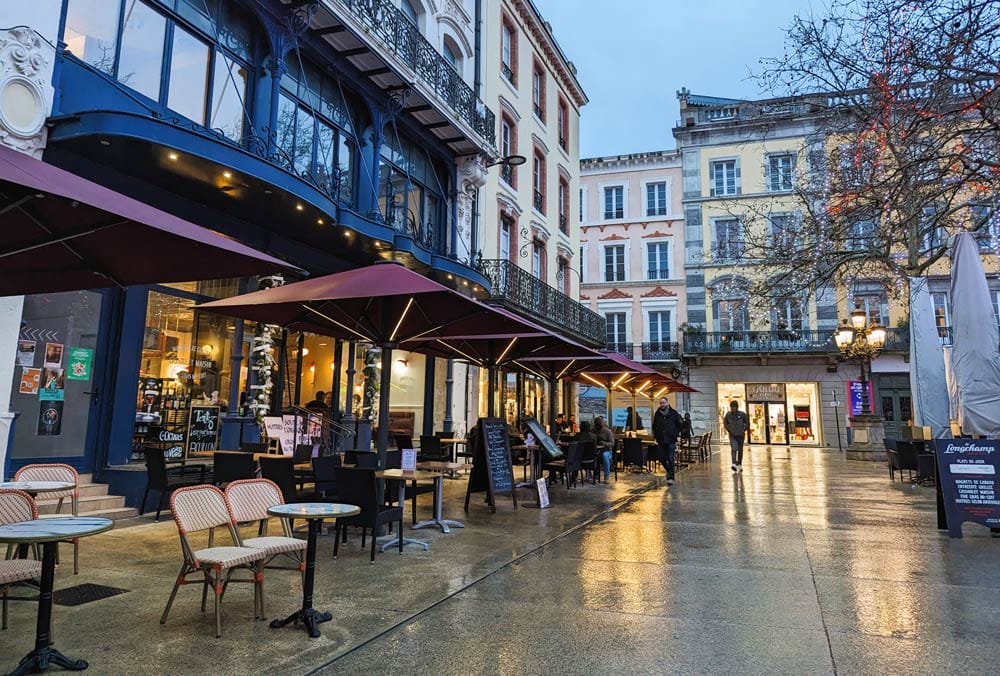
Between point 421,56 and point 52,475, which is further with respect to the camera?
point 421,56

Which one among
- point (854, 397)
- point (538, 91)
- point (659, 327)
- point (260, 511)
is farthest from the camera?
point (659, 327)

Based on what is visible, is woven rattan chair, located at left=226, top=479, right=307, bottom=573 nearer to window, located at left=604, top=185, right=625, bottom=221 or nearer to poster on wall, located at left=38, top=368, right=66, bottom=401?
poster on wall, located at left=38, top=368, right=66, bottom=401

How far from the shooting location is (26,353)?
8.09 m

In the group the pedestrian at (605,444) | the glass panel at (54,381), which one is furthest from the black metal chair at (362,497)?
the pedestrian at (605,444)

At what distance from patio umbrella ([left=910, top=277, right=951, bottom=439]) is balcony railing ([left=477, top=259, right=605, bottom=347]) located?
9.83 metres

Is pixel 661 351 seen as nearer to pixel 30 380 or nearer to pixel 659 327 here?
pixel 659 327

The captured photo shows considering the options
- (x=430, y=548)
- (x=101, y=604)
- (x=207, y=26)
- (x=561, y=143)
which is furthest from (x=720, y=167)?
(x=101, y=604)

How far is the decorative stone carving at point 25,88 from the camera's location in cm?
696

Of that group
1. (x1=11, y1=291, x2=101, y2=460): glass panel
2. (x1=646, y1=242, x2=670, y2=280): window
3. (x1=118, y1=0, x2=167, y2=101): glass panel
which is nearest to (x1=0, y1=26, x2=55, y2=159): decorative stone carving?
(x1=118, y1=0, x2=167, y2=101): glass panel

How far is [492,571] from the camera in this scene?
5895mm

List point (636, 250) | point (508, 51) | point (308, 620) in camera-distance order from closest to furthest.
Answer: point (308, 620), point (508, 51), point (636, 250)

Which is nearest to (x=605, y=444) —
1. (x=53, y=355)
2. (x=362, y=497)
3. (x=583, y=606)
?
(x=362, y=497)

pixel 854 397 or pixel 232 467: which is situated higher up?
pixel 854 397

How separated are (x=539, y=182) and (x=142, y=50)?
15937mm
